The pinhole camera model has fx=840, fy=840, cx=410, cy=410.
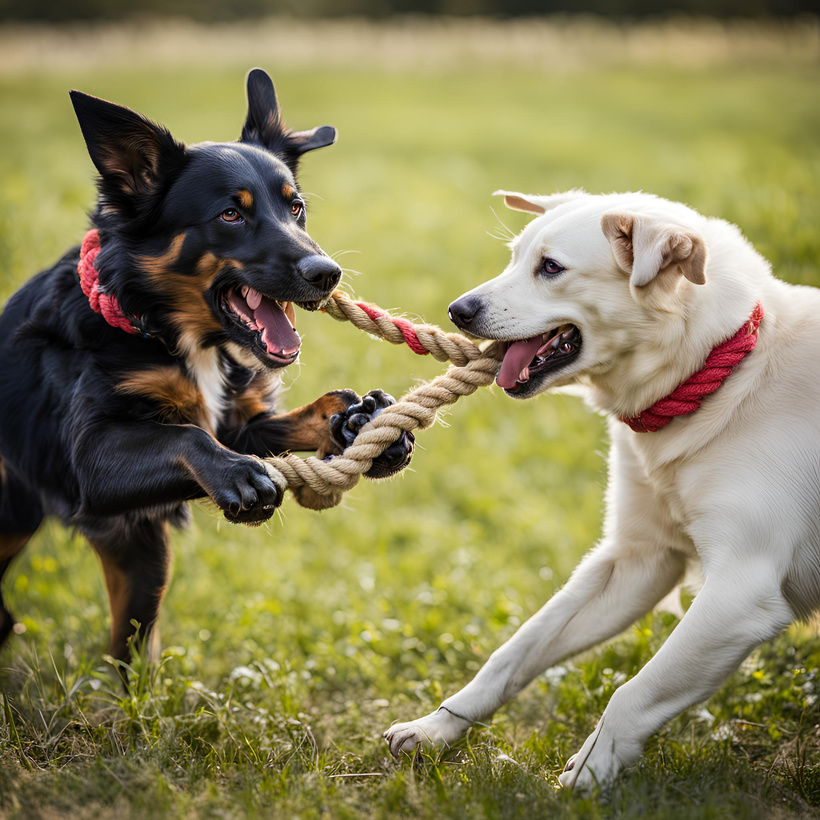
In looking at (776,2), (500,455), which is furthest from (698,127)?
(776,2)

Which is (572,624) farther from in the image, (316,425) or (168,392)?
(168,392)

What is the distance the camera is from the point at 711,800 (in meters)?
2.72

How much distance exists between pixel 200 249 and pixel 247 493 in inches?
41.6

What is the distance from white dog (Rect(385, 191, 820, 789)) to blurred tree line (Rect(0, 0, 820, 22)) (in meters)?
31.9

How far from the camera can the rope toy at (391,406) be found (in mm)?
3021

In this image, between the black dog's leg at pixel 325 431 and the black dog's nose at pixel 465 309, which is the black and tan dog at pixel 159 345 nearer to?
the black dog's leg at pixel 325 431

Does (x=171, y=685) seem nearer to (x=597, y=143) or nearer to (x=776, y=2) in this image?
(x=597, y=143)

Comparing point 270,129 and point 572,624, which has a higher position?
point 270,129

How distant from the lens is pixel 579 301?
312 cm

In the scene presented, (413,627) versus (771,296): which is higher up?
→ (771,296)

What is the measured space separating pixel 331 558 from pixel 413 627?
1.18 metres

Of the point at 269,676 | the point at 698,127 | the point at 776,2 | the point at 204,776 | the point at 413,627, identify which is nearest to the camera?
the point at 204,776

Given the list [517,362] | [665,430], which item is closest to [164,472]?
[517,362]

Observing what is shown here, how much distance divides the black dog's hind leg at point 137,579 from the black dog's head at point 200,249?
35.2 inches
